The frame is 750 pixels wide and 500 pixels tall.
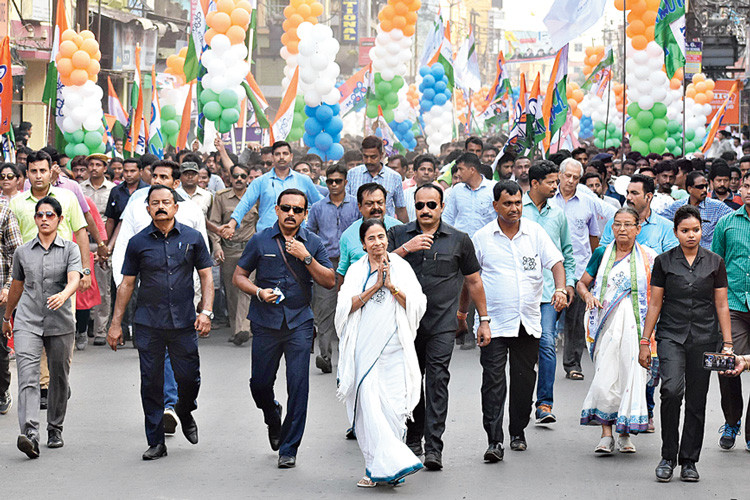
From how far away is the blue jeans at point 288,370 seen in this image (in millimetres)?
7430

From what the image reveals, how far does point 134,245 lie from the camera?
25.7 feet

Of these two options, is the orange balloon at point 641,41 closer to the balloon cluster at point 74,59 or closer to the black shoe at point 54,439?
the balloon cluster at point 74,59

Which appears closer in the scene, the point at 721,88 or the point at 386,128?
the point at 386,128

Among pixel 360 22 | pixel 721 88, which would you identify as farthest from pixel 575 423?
pixel 360 22

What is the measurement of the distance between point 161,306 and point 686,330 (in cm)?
322

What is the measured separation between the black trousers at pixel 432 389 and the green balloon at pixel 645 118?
1655 cm

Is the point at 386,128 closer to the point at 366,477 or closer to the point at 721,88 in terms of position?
the point at 721,88

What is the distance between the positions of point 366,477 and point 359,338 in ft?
2.61

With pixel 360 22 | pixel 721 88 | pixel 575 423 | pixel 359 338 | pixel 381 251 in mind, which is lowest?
pixel 575 423

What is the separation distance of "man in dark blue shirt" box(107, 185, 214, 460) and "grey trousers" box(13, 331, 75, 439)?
1.84 feet

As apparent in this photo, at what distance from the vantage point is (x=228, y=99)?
2052 centimetres

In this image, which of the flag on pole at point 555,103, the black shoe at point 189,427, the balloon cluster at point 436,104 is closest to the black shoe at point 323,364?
the black shoe at point 189,427

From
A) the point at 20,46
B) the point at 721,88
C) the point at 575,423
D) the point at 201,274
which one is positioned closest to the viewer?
the point at 201,274

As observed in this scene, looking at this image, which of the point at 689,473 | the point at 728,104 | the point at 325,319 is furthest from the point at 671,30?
the point at 689,473
